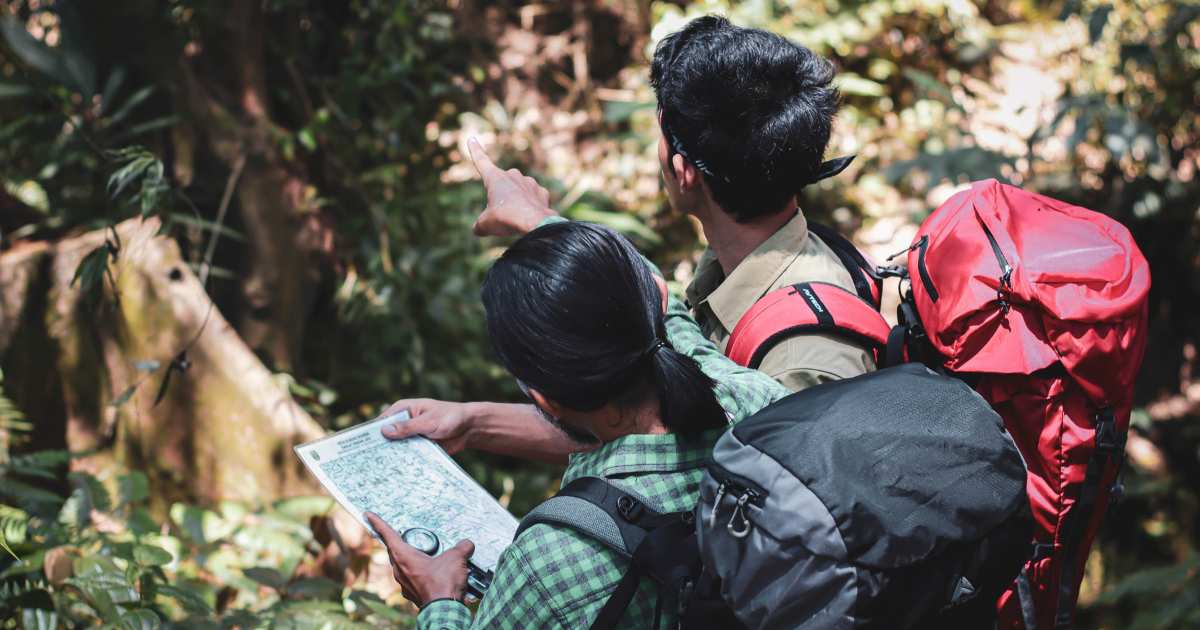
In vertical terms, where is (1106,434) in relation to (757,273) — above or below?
below

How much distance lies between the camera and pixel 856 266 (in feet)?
6.92

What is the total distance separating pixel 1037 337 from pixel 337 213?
3.38m

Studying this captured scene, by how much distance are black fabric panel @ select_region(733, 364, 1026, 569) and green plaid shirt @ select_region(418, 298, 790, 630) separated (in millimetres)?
153

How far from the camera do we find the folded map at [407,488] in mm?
1763

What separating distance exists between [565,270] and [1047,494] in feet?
3.34

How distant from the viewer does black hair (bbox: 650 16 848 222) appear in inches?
75.9

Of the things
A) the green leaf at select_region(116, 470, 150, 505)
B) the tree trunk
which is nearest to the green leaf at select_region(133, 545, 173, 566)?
the green leaf at select_region(116, 470, 150, 505)

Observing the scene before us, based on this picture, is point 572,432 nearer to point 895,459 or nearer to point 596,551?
point 596,551

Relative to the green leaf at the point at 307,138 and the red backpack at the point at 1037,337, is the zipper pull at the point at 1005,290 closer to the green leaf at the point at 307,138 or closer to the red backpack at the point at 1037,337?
the red backpack at the point at 1037,337

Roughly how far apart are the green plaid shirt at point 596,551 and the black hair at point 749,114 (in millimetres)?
451

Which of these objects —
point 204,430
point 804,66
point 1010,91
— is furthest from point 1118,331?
point 1010,91

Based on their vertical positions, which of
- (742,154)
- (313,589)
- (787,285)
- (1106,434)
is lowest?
(313,589)

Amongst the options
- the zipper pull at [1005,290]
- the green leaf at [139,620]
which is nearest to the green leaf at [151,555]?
the green leaf at [139,620]

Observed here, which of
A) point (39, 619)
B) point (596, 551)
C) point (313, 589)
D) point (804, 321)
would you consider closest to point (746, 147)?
point (804, 321)
